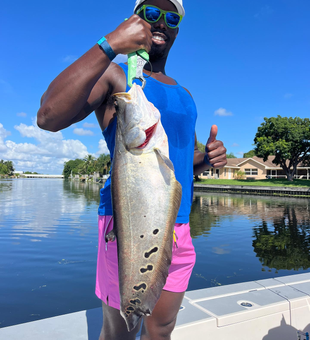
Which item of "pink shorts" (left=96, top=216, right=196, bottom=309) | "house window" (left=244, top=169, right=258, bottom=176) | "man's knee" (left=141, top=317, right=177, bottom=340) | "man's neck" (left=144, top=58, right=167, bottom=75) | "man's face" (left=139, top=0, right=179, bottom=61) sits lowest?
"man's knee" (left=141, top=317, right=177, bottom=340)

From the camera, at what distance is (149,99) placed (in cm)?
195

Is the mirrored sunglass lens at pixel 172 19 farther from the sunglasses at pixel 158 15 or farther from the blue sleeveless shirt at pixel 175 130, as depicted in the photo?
the blue sleeveless shirt at pixel 175 130

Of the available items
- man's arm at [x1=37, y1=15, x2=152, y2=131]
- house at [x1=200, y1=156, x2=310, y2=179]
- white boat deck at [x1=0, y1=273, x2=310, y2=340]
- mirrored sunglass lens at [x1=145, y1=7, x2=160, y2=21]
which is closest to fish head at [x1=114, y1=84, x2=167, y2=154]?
man's arm at [x1=37, y1=15, x2=152, y2=131]

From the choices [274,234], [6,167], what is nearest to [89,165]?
[6,167]

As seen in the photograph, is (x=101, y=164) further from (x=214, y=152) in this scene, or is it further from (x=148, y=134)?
(x=148, y=134)

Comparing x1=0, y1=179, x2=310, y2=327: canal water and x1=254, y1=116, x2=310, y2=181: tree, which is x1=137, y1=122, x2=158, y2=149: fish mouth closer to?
x1=0, y1=179, x2=310, y2=327: canal water

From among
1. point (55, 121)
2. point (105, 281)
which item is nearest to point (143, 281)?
point (105, 281)

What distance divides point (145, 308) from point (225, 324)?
1.76 meters

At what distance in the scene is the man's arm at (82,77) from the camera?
5.17 feet

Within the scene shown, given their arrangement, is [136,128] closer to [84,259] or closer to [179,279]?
[179,279]

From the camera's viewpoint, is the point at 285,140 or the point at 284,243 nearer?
the point at 284,243

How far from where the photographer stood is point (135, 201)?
1.63 meters

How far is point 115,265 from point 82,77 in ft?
3.74

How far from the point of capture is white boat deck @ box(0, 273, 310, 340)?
110 inches
